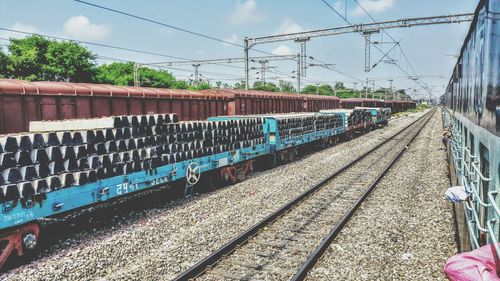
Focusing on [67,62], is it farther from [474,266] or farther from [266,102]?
[474,266]

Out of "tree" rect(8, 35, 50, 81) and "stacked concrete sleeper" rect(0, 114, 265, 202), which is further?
"tree" rect(8, 35, 50, 81)

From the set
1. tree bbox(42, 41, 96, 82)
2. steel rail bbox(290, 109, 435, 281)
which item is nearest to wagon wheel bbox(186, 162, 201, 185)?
steel rail bbox(290, 109, 435, 281)

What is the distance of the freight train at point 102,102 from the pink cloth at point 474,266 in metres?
12.0

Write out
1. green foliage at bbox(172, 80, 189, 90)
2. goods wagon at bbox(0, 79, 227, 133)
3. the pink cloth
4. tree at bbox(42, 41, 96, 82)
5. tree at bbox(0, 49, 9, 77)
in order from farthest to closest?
green foliage at bbox(172, 80, 189, 90), tree at bbox(42, 41, 96, 82), tree at bbox(0, 49, 9, 77), goods wagon at bbox(0, 79, 227, 133), the pink cloth

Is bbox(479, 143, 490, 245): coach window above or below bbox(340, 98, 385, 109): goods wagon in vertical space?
below

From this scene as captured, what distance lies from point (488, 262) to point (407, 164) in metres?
14.2

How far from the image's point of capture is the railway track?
234 inches

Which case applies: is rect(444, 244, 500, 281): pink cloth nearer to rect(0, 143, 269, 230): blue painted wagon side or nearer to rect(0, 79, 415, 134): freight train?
rect(0, 143, 269, 230): blue painted wagon side

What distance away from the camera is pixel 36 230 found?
671cm

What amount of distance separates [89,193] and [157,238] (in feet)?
5.51

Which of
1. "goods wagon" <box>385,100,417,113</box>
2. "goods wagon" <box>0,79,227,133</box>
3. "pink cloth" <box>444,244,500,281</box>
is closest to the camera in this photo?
"pink cloth" <box>444,244,500,281</box>

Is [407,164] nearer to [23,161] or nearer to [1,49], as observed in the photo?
[23,161]

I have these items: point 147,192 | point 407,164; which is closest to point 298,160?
point 407,164

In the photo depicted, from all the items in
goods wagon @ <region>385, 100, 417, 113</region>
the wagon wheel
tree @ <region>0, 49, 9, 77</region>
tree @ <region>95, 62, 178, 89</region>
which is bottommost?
the wagon wheel
